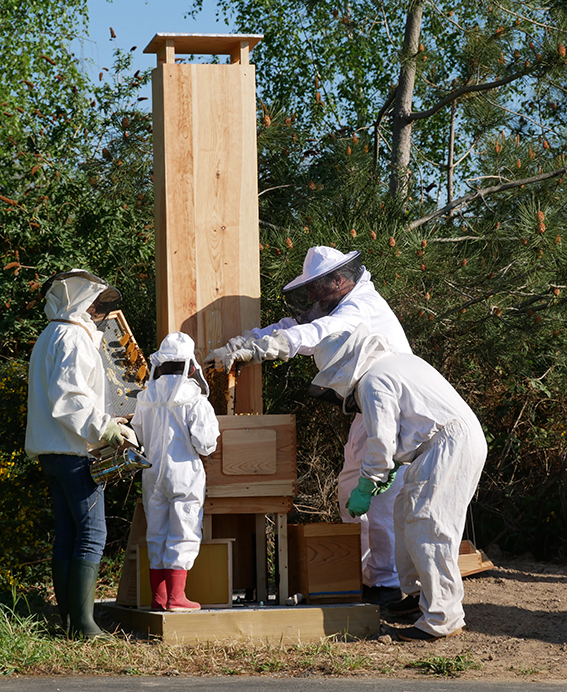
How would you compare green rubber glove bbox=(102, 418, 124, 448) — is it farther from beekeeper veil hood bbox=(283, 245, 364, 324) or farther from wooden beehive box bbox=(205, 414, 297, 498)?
beekeeper veil hood bbox=(283, 245, 364, 324)

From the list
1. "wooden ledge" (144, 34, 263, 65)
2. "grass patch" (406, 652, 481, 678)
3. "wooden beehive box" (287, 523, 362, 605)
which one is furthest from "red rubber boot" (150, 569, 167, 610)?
"wooden ledge" (144, 34, 263, 65)

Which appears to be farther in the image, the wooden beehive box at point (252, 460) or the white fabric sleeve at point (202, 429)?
the wooden beehive box at point (252, 460)

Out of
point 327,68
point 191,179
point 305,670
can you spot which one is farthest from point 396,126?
point 327,68

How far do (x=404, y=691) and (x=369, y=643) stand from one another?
2.98ft

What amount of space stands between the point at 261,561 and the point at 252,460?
646 millimetres

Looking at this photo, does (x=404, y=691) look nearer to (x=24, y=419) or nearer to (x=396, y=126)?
(x=24, y=419)

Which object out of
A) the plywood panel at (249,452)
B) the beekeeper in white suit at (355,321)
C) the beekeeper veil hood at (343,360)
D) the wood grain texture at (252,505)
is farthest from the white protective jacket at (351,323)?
the wood grain texture at (252,505)

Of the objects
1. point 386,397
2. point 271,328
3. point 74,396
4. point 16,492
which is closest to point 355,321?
point 271,328

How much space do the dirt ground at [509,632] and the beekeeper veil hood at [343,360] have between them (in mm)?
1374

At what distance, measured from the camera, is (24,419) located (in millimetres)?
5656

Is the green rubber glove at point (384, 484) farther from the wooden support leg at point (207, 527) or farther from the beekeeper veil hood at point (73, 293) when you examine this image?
the beekeeper veil hood at point (73, 293)

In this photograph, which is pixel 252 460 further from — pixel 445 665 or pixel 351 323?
pixel 445 665

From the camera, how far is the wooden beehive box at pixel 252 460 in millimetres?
4539

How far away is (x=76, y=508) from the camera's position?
4.18 m
